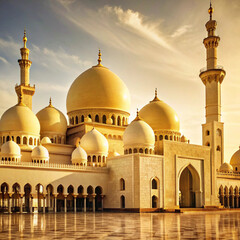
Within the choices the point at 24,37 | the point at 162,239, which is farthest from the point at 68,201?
the point at 162,239

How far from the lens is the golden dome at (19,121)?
98.7 feet

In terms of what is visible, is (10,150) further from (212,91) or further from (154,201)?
(212,91)

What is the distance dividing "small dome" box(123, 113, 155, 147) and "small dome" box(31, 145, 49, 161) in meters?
5.66

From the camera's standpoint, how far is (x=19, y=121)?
30.1 metres

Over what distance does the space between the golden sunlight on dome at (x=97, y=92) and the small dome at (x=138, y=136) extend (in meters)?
6.51

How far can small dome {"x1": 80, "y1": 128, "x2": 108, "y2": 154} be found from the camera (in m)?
30.1

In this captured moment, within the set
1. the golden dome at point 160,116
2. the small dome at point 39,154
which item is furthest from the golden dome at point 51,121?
the golden dome at point 160,116

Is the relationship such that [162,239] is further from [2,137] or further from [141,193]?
[2,137]

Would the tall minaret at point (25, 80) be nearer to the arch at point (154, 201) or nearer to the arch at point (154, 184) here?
the arch at point (154, 184)

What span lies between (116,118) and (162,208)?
33.8 feet

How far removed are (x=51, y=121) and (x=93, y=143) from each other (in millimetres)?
5371

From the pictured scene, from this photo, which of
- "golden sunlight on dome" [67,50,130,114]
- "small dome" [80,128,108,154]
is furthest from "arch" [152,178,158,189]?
"golden sunlight on dome" [67,50,130,114]

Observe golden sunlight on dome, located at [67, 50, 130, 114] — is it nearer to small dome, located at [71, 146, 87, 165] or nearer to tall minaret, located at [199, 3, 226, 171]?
small dome, located at [71, 146, 87, 165]

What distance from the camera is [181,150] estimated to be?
30125 mm
